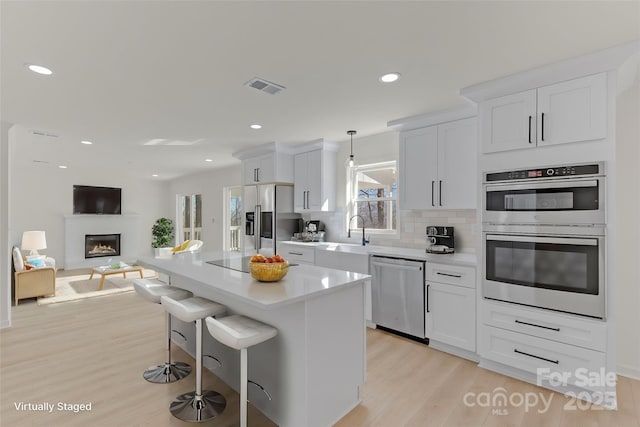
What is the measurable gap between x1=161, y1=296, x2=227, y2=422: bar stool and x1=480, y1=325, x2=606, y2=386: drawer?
2.25 metres

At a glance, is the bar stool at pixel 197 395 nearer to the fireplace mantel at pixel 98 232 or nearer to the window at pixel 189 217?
the window at pixel 189 217

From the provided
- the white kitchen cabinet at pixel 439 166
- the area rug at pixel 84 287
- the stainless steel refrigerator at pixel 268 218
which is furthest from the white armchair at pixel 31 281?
the white kitchen cabinet at pixel 439 166

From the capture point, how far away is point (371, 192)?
464 centimetres

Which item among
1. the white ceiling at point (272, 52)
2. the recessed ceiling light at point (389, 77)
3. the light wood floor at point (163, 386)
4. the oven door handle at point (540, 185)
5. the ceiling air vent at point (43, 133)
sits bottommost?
the light wood floor at point (163, 386)

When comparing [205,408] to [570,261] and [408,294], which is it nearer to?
[408,294]

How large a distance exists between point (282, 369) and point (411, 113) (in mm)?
2814

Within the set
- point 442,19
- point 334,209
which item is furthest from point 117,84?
point 334,209

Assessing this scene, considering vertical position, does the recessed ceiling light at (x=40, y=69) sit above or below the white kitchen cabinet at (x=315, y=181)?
above

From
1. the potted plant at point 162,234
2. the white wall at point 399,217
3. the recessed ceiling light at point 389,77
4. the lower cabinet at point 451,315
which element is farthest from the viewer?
the potted plant at point 162,234

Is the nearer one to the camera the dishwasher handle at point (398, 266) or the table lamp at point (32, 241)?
the dishwasher handle at point (398, 266)

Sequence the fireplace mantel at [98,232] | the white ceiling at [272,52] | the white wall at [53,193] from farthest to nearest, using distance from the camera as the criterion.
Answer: the fireplace mantel at [98,232] < the white wall at [53,193] < the white ceiling at [272,52]

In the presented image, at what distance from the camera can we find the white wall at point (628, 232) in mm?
2662

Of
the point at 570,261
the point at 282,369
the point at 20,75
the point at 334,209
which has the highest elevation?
the point at 20,75

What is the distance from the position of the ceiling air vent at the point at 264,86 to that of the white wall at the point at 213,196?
4.67 metres
